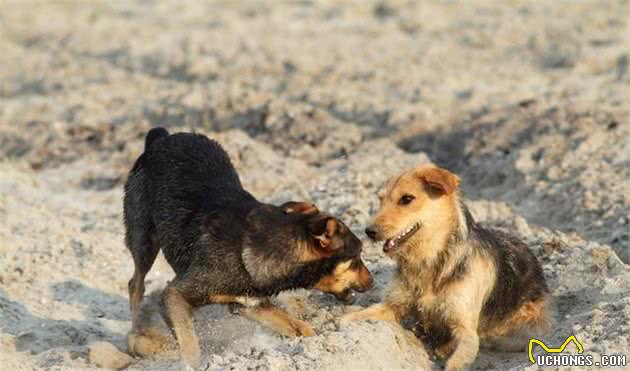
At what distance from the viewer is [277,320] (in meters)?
7.87

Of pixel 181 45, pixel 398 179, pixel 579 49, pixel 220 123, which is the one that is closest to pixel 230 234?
pixel 398 179

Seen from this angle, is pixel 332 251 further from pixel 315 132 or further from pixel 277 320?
pixel 315 132

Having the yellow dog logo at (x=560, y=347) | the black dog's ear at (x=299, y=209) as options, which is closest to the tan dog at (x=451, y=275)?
the yellow dog logo at (x=560, y=347)

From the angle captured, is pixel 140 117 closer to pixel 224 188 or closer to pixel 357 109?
pixel 357 109

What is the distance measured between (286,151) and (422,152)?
186 centimetres

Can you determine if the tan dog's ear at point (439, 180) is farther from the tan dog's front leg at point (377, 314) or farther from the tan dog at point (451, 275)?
the tan dog's front leg at point (377, 314)

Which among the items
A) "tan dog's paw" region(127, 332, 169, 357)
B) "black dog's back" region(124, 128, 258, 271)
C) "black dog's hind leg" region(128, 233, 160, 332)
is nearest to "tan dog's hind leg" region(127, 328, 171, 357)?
"tan dog's paw" region(127, 332, 169, 357)

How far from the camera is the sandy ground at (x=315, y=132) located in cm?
853

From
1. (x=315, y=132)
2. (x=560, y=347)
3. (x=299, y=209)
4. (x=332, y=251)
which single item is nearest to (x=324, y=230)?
(x=332, y=251)

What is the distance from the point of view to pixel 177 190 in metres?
8.42

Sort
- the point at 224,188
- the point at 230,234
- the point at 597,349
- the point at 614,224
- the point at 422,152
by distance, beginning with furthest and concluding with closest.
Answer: the point at 422,152 → the point at 614,224 → the point at 224,188 → the point at 230,234 → the point at 597,349

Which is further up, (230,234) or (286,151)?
(230,234)

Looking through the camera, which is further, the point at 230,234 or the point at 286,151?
the point at 286,151

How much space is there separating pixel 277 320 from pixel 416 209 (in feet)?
4.50
